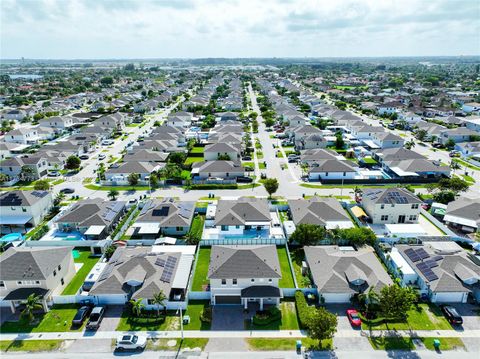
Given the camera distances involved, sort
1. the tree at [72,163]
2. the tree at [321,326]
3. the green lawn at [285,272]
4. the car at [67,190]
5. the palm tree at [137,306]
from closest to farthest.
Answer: the tree at [321,326], the palm tree at [137,306], the green lawn at [285,272], the car at [67,190], the tree at [72,163]

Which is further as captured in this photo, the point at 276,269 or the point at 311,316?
the point at 276,269

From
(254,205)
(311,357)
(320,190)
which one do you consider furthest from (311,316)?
(320,190)

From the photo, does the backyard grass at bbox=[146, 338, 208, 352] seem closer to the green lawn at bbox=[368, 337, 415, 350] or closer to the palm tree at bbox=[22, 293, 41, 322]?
the palm tree at bbox=[22, 293, 41, 322]

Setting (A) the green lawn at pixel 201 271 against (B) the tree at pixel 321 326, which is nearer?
(B) the tree at pixel 321 326

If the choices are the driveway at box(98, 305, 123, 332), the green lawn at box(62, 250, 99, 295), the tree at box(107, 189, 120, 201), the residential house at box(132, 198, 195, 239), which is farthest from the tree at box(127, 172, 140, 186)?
the driveway at box(98, 305, 123, 332)

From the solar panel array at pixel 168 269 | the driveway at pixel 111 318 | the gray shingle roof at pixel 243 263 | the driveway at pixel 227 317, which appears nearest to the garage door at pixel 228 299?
the driveway at pixel 227 317

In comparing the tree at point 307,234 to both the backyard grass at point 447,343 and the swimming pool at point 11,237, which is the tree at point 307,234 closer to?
the backyard grass at point 447,343

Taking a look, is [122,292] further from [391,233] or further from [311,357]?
[391,233]
